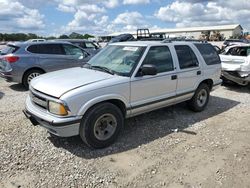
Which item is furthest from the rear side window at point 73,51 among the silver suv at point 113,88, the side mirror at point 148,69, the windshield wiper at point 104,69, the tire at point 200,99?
the side mirror at point 148,69

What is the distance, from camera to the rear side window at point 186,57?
18.1 ft

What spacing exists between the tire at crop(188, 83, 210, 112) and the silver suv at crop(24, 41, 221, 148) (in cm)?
6

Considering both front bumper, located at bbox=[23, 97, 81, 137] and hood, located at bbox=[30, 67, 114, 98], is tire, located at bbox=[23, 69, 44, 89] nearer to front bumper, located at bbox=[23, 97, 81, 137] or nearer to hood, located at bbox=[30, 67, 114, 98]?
hood, located at bbox=[30, 67, 114, 98]

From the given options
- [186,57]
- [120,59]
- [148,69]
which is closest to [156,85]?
[148,69]

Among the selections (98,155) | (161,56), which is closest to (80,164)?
(98,155)

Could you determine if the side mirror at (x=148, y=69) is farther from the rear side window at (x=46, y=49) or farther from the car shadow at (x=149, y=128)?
the rear side window at (x=46, y=49)

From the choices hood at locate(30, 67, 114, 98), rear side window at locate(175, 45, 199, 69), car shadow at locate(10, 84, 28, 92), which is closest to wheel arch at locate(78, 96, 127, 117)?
hood at locate(30, 67, 114, 98)

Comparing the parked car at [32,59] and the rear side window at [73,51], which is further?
the rear side window at [73,51]

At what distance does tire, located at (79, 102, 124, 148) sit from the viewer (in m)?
4.00

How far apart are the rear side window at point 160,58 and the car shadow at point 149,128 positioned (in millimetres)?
1200

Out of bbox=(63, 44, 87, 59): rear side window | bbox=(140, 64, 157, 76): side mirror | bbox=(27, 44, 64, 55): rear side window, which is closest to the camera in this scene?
bbox=(140, 64, 157, 76): side mirror

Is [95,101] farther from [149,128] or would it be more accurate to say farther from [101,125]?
[149,128]

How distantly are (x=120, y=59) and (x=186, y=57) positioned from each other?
68.1 inches

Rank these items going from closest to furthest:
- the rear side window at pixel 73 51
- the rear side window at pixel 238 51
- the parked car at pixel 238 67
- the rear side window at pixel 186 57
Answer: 1. the rear side window at pixel 186 57
2. the parked car at pixel 238 67
3. the rear side window at pixel 238 51
4. the rear side window at pixel 73 51
